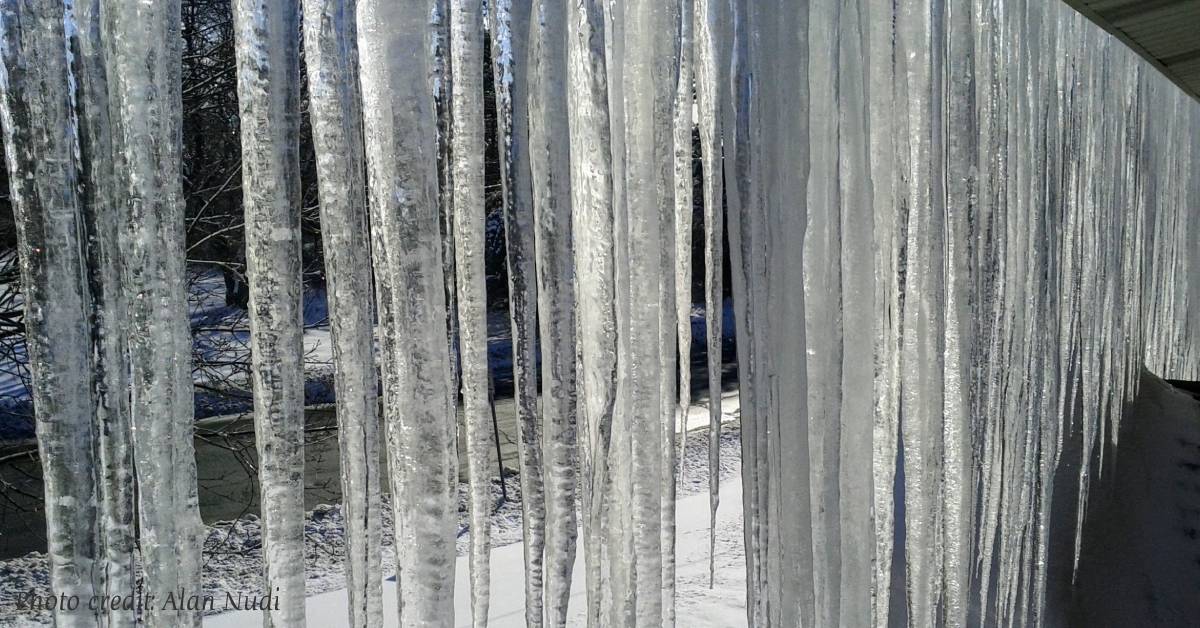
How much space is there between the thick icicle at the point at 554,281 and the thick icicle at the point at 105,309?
480 mm

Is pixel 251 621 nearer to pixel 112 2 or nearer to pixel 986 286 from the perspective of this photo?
pixel 986 286

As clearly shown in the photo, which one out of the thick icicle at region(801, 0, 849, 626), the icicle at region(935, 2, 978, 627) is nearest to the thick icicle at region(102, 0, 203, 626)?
the thick icicle at region(801, 0, 849, 626)

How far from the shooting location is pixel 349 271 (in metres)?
0.93

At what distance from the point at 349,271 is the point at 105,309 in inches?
9.7

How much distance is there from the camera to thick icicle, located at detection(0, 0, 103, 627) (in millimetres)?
707

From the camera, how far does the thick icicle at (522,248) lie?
1046 mm

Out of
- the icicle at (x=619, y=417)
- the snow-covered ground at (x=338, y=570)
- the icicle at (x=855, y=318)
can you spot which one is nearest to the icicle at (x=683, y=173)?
the icicle at (x=619, y=417)

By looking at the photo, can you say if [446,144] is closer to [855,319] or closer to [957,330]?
[855,319]

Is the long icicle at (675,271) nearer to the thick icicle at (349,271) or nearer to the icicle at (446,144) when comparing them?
the icicle at (446,144)

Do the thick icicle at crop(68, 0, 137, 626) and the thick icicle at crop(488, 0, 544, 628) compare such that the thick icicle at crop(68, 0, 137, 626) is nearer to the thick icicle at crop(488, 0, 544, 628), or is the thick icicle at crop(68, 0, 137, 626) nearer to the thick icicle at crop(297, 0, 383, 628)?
the thick icicle at crop(297, 0, 383, 628)

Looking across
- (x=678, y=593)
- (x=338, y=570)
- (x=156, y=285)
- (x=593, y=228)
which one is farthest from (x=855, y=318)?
(x=338, y=570)

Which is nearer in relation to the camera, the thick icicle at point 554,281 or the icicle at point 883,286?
the thick icicle at point 554,281

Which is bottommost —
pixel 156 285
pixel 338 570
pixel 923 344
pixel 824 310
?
pixel 338 570

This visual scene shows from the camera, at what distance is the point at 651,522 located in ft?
3.88
